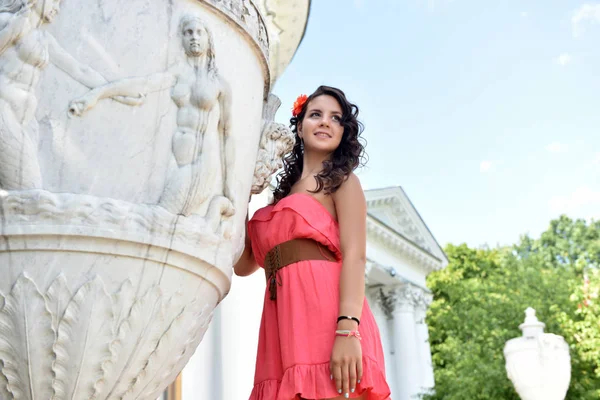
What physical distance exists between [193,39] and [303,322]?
1.00 metres

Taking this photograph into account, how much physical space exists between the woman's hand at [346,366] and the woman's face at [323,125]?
0.82 meters

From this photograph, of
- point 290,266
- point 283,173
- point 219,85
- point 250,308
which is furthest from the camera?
point 250,308

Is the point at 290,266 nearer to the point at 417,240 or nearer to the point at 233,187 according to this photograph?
the point at 233,187

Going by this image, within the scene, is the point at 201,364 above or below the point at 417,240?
below

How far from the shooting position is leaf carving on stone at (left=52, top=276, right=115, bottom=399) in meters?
1.93

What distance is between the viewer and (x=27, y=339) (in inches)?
75.5

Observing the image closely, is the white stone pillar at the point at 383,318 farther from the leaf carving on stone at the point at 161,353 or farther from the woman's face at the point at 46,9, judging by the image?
the woman's face at the point at 46,9

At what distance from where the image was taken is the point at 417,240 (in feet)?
97.8

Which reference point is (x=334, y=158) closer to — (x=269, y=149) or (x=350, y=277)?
(x=269, y=149)

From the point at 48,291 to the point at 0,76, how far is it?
1.99 feet

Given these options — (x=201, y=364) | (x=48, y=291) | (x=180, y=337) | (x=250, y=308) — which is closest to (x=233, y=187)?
(x=180, y=337)

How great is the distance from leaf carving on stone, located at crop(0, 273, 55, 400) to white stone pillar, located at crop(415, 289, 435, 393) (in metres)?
24.9

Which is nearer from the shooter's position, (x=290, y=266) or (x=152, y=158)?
(x=152, y=158)

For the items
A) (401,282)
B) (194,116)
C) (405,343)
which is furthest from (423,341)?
(194,116)
